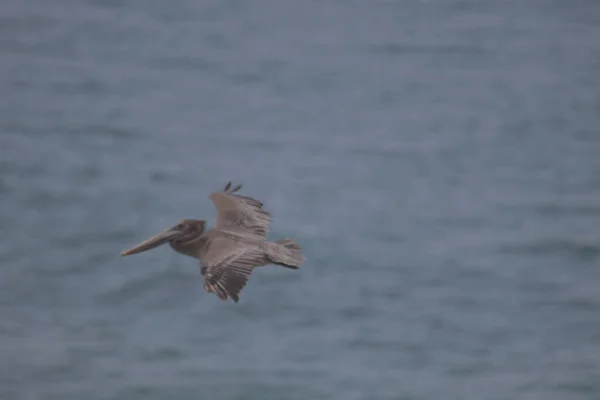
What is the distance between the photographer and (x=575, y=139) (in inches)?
848

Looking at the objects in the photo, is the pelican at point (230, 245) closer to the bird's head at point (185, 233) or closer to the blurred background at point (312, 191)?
the bird's head at point (185, 233)

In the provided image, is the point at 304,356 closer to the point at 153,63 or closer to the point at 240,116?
the point at 240,116

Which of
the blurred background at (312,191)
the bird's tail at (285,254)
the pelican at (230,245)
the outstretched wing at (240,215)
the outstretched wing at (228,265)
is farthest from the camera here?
the blurred background at (312,191)

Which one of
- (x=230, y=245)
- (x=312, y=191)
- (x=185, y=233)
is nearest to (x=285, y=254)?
(x=230, y=245)

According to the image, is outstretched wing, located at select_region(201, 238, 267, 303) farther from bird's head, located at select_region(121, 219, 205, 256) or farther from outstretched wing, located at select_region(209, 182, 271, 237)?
outstretched wing, located at select_region(209, 182, 271, 237)

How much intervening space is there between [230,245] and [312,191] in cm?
1173

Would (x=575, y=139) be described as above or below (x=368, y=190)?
above

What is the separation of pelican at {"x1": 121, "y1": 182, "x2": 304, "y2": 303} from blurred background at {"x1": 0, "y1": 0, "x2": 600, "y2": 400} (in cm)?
565

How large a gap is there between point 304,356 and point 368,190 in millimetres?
5063

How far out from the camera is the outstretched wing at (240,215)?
909cm

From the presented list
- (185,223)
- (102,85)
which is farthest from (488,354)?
(102,85)

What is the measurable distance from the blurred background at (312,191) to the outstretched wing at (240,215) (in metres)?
5.53

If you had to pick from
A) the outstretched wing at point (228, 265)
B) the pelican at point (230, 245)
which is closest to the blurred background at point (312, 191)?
the pelican at point (230, 245)

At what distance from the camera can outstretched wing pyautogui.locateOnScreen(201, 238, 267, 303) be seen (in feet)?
25.3
